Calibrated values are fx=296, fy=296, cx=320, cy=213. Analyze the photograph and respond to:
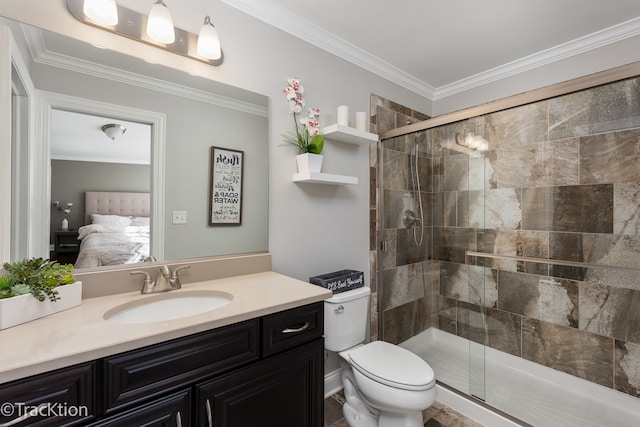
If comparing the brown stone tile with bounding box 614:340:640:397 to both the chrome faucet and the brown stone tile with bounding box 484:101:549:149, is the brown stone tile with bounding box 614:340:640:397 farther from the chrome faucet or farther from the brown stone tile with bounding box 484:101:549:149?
the chrome faucet

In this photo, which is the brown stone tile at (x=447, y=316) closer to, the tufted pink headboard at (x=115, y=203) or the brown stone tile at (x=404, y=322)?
the brown stone tile at (x=404, y=322)

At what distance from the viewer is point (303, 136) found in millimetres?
1853

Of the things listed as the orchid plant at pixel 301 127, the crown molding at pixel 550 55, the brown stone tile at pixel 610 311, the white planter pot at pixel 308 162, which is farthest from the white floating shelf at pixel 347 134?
the brown stone tile at pixel 610 311

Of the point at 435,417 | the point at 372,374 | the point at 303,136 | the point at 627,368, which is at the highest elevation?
the point at 303,136

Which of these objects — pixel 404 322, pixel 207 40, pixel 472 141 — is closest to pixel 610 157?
pixel 472 141

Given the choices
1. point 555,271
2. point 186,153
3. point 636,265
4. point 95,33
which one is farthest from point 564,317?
point 95,33

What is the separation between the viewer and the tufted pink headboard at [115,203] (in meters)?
1.22

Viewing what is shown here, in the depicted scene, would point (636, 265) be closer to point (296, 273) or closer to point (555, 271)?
point (555, 271)

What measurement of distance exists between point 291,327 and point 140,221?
32.9 inches

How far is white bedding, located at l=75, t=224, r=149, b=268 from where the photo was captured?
1222 mm

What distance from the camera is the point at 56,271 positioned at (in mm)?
1043

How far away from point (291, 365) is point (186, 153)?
1.10 metres

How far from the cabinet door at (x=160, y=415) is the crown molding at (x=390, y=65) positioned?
72.1 inches

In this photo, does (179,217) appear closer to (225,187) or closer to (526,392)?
(225,187)
